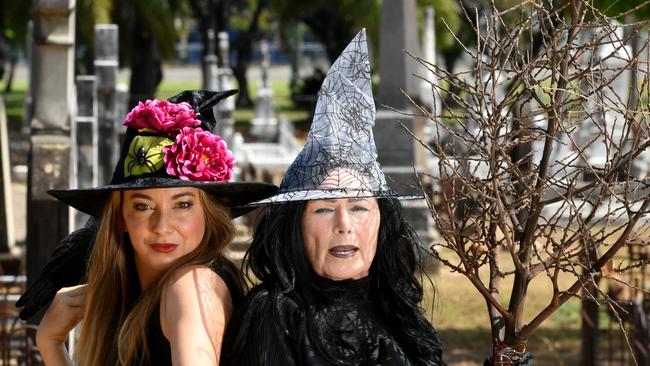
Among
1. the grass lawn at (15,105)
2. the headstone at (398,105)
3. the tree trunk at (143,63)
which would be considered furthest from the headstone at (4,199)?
the grass lawn at (15,105)

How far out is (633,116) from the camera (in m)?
3.15

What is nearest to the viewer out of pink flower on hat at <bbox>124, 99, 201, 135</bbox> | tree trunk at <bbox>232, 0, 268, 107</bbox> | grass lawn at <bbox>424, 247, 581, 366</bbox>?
pink flower on hat at <bbox>124, 99, 201, 135</bbox>

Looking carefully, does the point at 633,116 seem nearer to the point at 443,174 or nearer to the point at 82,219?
the point at 443,174

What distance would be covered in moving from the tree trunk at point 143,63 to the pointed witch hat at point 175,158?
2507 cm

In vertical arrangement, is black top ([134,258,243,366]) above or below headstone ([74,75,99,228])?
below

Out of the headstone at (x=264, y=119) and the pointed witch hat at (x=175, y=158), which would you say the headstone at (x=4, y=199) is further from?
the headstone at (x=264, y=119)

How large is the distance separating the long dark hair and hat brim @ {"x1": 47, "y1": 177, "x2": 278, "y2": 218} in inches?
3.0

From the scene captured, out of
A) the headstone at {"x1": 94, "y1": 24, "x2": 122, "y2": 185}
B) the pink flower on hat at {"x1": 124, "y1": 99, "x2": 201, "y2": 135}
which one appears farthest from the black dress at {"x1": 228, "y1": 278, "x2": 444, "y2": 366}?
the headstone at {"x1": 94, "y1": 24, "x2": 122, "y2": 185}

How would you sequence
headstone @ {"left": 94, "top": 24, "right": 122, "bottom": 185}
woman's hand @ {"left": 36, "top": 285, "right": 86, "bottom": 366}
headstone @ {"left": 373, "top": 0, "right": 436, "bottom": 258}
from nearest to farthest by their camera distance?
woman's hand @ {"left": 36, "top": 285, "right": 86, "bottom": 366} < headstone @ {"left": 94, "top": 24, "right": 122, "bottom": 185} < headstone @ {"left": 373, "top": 0, "right": 436, "bottom": 258}

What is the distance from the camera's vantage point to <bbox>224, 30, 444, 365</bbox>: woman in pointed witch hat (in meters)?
3.21

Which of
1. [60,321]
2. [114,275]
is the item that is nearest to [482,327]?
[60,321]

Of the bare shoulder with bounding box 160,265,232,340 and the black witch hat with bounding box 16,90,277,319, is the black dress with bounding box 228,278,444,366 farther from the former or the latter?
the black witch hat with bounding box 16,90,277,319

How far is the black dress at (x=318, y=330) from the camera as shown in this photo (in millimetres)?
3188

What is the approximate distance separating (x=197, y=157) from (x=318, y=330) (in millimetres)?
562
